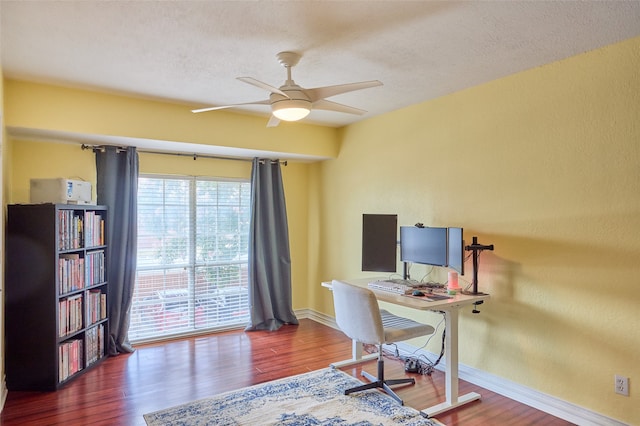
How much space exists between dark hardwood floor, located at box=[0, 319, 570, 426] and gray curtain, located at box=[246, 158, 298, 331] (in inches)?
14.6

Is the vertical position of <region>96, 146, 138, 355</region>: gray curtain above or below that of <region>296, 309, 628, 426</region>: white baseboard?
above

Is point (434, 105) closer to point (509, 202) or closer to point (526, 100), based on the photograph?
point (526, 100)

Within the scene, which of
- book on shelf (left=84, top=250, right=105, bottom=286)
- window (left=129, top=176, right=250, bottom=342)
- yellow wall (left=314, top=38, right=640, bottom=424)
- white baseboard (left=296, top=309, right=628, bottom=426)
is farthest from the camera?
window (left=129, top=176, right=250, bottom=342)

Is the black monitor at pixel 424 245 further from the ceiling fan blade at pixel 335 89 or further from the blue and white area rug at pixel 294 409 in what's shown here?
the ceiling fan blade at pixel 335 89

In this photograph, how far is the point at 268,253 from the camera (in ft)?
16.6

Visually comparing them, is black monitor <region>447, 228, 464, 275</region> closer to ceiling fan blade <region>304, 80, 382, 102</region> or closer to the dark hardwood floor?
the dark hardwood floor

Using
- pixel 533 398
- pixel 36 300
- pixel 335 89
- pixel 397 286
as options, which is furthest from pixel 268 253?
pixel 533 398

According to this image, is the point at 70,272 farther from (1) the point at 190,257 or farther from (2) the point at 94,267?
(1) the point at 190,257

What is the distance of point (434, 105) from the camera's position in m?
3.78

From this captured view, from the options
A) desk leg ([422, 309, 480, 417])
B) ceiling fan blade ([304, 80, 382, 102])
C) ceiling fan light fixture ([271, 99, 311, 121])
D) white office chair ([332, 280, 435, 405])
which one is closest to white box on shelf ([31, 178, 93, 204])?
ceiling fan light fixture ([271, 99, 311, 121])

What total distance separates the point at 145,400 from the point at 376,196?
2942mm

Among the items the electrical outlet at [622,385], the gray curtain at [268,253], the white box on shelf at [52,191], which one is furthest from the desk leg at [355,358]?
the white box on shelf at [52,191]

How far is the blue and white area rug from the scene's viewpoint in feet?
8.84

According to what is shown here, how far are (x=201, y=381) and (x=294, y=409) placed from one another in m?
0.97
